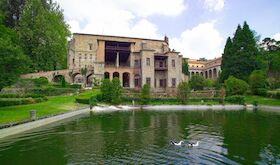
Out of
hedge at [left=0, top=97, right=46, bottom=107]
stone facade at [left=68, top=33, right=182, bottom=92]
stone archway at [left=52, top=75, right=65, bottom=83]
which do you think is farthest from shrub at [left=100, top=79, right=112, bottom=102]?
stone archway at [left=52, top=75, right=65, bottom=83]

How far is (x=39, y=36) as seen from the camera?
56938mm

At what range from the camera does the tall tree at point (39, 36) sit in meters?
55.8

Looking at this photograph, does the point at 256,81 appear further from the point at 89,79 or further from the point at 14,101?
the point at 14,101

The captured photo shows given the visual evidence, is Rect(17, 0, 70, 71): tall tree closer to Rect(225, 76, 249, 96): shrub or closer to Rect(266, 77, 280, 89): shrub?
Rect(225, 76, 249, 96): shrub

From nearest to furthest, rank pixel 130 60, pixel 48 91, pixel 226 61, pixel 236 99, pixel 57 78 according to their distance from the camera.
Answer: pixel 48 91
pixel 236 99
pixel 57 78
pixel 130 60
pixel 226 61

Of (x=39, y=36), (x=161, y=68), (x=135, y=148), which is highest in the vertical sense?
(x=39, y=36)

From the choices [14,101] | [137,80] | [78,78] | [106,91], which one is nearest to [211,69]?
[137,80]

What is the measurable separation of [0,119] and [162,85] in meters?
45.2

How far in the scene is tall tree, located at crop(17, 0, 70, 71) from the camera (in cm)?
5581

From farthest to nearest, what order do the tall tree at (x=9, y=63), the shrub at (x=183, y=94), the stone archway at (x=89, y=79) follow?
the stone archway at (x=89, y=79), the shrub at (x=183, y=94), the tall tree at (x=9, y=63)

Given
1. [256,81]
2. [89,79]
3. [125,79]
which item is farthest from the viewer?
[125,79]

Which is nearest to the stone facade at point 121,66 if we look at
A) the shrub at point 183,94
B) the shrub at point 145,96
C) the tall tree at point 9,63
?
the shrub at point 183,94

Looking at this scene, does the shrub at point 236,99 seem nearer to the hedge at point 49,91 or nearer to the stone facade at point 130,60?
the stone facade at point 130,60

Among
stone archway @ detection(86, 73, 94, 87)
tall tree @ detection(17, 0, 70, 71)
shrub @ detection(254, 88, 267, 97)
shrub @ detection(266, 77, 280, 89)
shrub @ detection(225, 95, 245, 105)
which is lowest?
shrub @ detection(225, 95, 245, 105)
